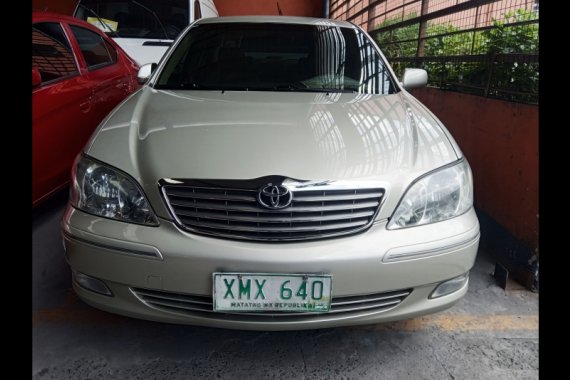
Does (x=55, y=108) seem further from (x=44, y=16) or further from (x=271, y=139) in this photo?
(x=271, y=139)

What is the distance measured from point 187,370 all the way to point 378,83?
1744 millimetres

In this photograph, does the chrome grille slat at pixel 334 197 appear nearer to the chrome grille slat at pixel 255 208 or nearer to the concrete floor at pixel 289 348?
the chrome grille slat at pixel 255 208

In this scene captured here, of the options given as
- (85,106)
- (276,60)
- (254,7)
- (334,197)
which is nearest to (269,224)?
(334,197)

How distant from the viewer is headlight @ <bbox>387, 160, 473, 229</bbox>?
1.57 m

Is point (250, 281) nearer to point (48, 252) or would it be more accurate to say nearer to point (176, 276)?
point (176, 276)

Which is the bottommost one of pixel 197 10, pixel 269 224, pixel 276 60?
pixel 269 224

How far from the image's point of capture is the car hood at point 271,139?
61.1 inches

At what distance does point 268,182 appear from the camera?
1.48m

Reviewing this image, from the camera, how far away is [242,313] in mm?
1505

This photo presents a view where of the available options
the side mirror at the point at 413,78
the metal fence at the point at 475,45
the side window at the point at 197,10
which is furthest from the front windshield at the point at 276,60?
the side window at the point at 197,10

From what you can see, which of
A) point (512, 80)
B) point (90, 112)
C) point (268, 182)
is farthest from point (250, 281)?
point (90, 112)

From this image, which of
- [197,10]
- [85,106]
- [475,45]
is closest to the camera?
[85,106]

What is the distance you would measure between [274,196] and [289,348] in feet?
2.41
